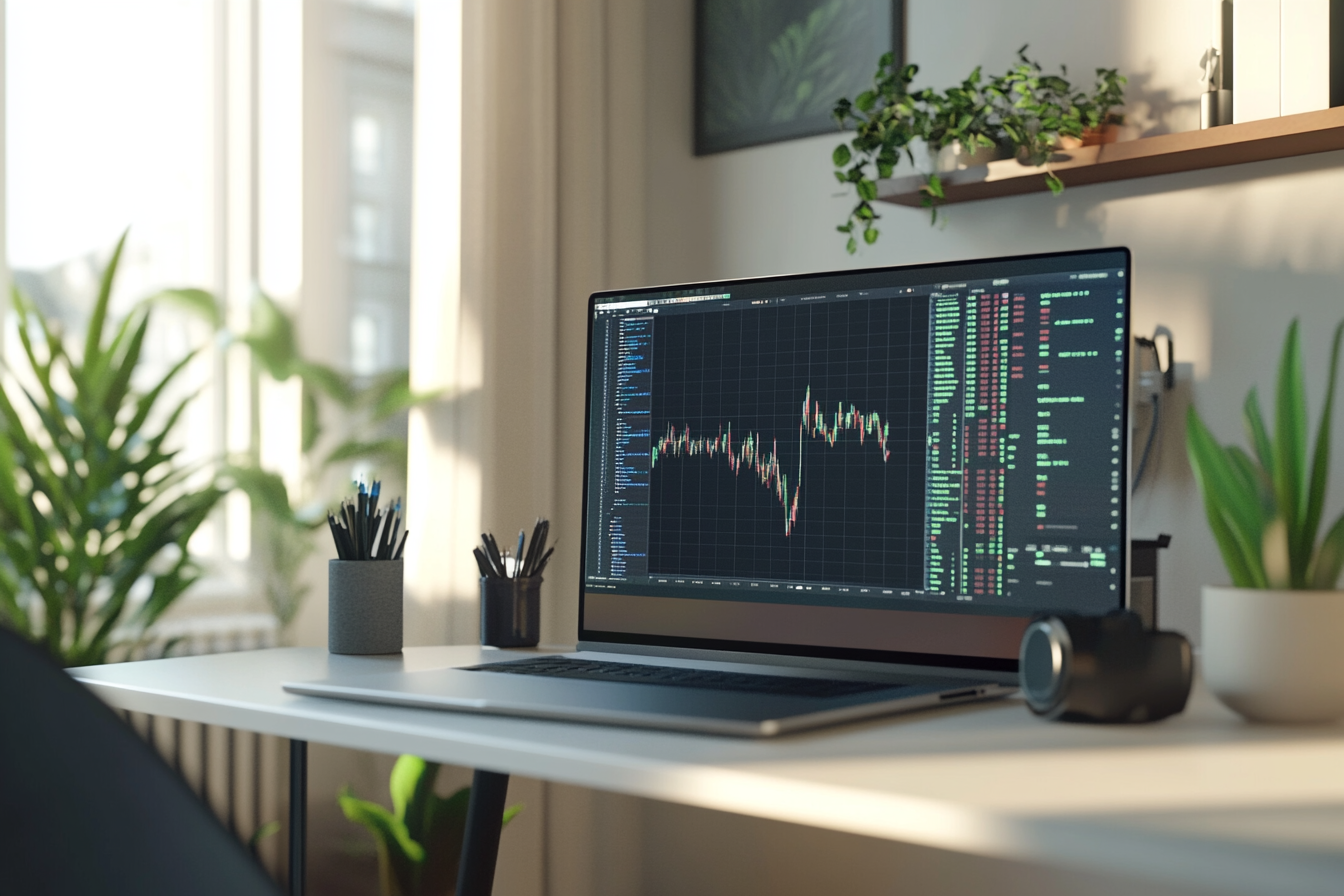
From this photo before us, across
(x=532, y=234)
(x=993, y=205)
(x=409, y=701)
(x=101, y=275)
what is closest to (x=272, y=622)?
(x=101, y=275)

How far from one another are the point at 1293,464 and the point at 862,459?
1.25 ft

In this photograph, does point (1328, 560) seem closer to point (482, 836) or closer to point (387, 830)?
point (482, 836)

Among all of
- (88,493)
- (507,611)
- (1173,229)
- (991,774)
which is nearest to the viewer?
(991,774)

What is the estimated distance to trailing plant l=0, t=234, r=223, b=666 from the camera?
1642mm

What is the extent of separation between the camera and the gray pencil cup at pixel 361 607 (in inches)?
53.1

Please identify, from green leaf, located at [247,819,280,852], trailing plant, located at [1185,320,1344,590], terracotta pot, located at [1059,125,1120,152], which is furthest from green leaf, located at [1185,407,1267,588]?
green leaf, located at [247,819,280,852]

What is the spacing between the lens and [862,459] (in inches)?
44.8

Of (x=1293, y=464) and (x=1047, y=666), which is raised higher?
(x=1293, y=464)

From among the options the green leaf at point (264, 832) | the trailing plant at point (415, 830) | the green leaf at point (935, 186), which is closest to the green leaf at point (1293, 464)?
the green leaf at point (935, 186)

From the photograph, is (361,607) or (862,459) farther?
(361,607)

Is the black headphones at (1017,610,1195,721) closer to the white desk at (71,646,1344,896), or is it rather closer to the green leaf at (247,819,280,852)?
the white desk at (71,646,1344,896)

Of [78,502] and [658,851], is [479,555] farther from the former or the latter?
[658,851]

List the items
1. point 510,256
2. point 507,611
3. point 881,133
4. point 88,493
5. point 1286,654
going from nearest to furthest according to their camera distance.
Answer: point 1286,654 → point 507,611 → point 88,493 → point 881,133 → point 510,256

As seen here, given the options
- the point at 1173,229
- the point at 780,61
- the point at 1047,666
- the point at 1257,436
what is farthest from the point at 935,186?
the point at 1047,666
